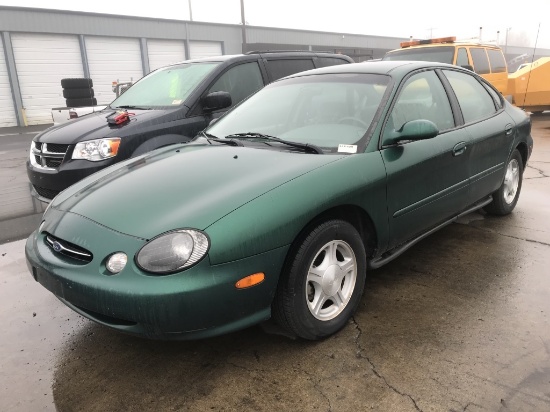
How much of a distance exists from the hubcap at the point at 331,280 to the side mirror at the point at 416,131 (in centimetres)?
78

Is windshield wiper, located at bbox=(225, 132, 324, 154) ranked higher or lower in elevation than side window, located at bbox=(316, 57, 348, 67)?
lower

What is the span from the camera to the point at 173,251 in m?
2.00

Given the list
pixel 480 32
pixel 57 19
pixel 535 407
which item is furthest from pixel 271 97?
pixel 57 19

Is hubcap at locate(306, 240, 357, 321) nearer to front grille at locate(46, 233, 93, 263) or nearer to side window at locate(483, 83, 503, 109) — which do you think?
front grille at locate(46, 233, 93, 263)

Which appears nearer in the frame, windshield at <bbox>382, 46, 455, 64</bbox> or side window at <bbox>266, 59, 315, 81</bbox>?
side window at <bbox>266, 59, 315, 81</bbox>

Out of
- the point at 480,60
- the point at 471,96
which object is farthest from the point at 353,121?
the point at 480,60

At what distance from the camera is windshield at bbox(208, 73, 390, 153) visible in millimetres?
2889

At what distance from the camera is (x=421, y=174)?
9.80 feet

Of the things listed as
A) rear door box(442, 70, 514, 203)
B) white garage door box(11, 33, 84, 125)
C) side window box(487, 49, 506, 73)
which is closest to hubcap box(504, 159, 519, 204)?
rear door box(442, 70, 514, 203)

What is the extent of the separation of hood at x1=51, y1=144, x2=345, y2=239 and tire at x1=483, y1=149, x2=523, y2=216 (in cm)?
242

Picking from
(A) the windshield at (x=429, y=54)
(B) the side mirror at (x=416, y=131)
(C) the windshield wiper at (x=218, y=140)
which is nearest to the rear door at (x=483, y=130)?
(B) the side mirror at (x=416, y=131)

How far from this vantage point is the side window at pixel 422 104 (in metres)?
3.02

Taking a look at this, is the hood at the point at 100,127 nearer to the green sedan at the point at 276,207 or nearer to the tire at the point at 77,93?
the green sedan at the point at 276,207

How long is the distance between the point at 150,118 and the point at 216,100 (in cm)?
70
